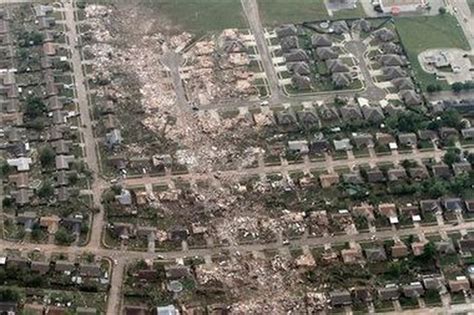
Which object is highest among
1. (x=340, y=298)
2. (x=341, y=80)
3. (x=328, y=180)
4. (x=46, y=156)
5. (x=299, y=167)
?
(x=341, y=80)

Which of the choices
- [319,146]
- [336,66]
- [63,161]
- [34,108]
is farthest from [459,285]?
[34,108]

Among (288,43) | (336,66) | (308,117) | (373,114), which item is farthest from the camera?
(288,43)

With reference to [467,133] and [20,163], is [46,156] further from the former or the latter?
[467,133]

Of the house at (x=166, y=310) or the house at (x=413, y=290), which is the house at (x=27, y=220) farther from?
the house at (x=413, y=290)

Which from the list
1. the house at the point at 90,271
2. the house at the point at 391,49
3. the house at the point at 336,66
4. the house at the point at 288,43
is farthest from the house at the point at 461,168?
the house at the point at 90,271

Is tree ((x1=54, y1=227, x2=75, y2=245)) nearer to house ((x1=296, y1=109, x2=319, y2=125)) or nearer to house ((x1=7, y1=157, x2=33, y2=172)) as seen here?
house ((x1=7, y1=157, x2=33, y2=172))

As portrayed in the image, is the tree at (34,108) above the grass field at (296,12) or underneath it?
underneath

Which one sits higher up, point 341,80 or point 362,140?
point 341,80
